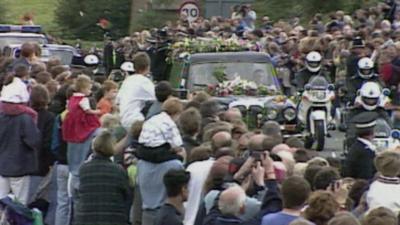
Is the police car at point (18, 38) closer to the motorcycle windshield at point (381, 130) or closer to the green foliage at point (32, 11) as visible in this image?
the motorcycle windshield at point (381, 130)

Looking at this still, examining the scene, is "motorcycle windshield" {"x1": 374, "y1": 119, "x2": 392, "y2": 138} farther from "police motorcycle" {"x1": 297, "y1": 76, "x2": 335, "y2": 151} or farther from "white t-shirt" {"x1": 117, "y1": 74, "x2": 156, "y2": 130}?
"police motorcycle" {"x1": 297, "y1": 76, "x2": 335, "y2": 151}

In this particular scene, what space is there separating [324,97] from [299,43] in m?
7.03

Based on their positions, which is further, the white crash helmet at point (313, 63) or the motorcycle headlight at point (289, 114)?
Result: the white crash helmet at point (313, 63)

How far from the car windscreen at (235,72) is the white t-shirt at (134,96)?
5.21m

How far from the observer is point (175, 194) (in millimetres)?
11969

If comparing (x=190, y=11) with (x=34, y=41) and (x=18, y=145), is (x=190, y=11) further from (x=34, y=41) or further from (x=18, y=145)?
(x=18, y=145)

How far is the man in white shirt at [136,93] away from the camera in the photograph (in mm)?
16250

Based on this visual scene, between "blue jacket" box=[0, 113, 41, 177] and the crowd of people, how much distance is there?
1 cm

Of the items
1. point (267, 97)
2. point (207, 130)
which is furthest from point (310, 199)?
point (267, 97)

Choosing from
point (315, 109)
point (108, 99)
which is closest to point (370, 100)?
point (108, 99)

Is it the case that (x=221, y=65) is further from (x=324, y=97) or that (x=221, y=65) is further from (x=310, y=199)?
(x=310, y=199)

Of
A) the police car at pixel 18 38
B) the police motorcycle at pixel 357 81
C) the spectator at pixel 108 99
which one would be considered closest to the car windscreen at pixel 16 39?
the police car at pixel 18 38

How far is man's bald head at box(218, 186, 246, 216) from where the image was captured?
10.9 m

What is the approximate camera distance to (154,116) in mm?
13992
